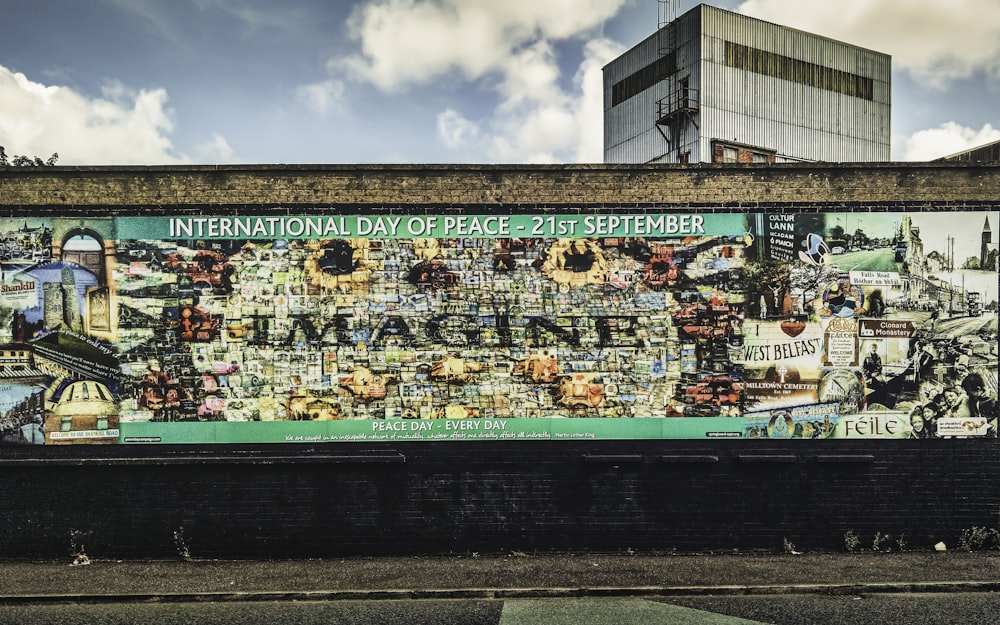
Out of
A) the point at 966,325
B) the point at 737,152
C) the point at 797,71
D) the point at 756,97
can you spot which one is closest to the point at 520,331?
the point at 966,325

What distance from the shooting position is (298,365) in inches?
361

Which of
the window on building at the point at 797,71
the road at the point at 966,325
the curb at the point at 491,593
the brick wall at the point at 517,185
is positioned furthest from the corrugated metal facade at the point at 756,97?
the curb at the point at 491,593

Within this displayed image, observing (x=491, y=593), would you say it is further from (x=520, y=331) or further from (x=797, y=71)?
(x=797, y=71)

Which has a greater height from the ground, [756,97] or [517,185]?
[756,97]

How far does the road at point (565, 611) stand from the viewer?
22.8ft

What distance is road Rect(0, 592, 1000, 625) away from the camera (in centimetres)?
A: 696

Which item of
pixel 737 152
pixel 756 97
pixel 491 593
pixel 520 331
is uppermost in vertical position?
pixel 756 97

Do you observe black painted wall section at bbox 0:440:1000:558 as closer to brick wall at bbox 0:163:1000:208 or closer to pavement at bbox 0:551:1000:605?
pavement at bbox 0:551:1000:605

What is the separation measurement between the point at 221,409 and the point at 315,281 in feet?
7.56

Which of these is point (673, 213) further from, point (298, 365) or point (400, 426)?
point (298, 365)

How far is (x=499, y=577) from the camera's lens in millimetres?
8164

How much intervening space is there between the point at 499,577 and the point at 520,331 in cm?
332

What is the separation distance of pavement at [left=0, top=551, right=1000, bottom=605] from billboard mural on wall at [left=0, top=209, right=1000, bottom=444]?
1.71 meters

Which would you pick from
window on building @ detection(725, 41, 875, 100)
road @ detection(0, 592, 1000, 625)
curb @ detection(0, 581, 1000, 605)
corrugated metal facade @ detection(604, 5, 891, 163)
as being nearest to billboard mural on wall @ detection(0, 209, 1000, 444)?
curb @ detection(0, 581, 1000, 605)
